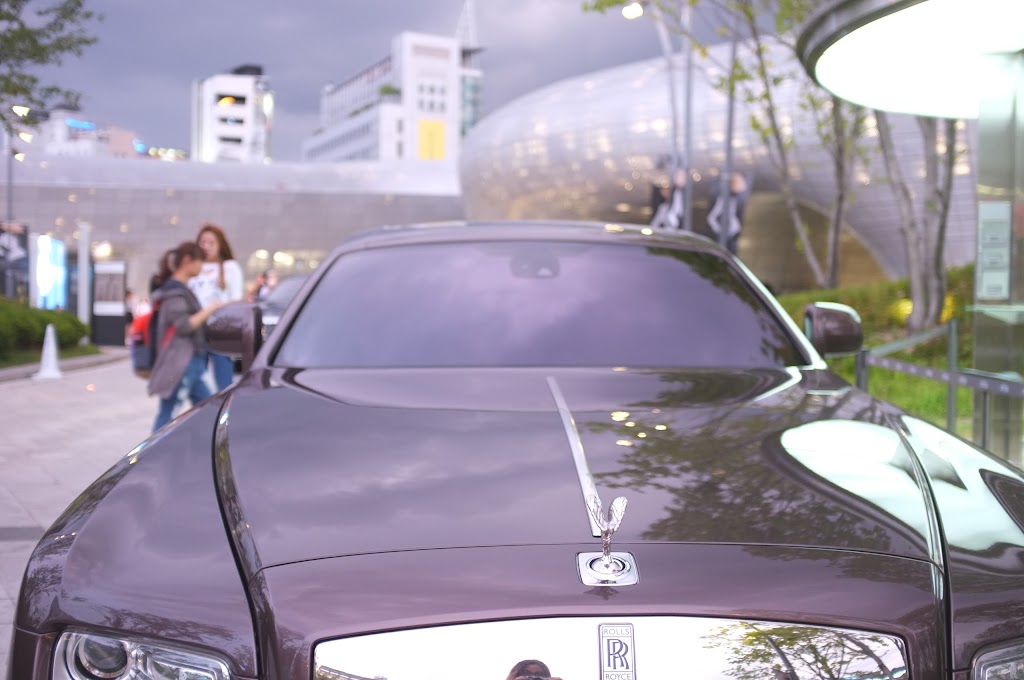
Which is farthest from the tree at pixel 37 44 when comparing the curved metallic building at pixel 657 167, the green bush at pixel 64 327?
the curved metallic building at pixel 657 167

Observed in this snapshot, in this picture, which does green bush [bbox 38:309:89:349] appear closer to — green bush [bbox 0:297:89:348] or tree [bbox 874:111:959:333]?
green bush [bbox 0:297:89:348]

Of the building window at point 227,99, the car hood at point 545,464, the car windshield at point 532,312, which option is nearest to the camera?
the car hood at point 545,464

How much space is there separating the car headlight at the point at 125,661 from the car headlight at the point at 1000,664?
3.78 ft

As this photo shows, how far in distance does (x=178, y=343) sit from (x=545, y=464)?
19.5 feet

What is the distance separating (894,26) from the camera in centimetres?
576

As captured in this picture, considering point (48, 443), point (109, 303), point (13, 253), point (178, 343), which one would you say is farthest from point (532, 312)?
point (109, 303)

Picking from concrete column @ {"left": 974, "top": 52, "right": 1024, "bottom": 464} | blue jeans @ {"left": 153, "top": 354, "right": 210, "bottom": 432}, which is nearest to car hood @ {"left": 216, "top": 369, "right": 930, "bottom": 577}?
concrete column @ {"left": 974, "top": 52, "right": 1024, "bottom": 464}

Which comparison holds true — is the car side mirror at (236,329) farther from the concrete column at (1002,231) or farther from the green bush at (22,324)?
the green bush at (22,324)

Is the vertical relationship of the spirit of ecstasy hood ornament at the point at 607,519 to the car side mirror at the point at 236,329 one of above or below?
below

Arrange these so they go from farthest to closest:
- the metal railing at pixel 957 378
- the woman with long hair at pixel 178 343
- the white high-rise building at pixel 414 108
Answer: the white high-rise building at pixel 414 108 → the woman with long hair at pixel 178 343 → the metal railing at pixel 957 378

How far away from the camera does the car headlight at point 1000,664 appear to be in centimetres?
173

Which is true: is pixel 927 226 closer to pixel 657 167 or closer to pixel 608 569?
pixel 608 569

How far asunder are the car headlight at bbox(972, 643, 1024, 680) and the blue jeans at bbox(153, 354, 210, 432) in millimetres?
6676

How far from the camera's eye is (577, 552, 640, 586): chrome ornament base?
1.73 meters
